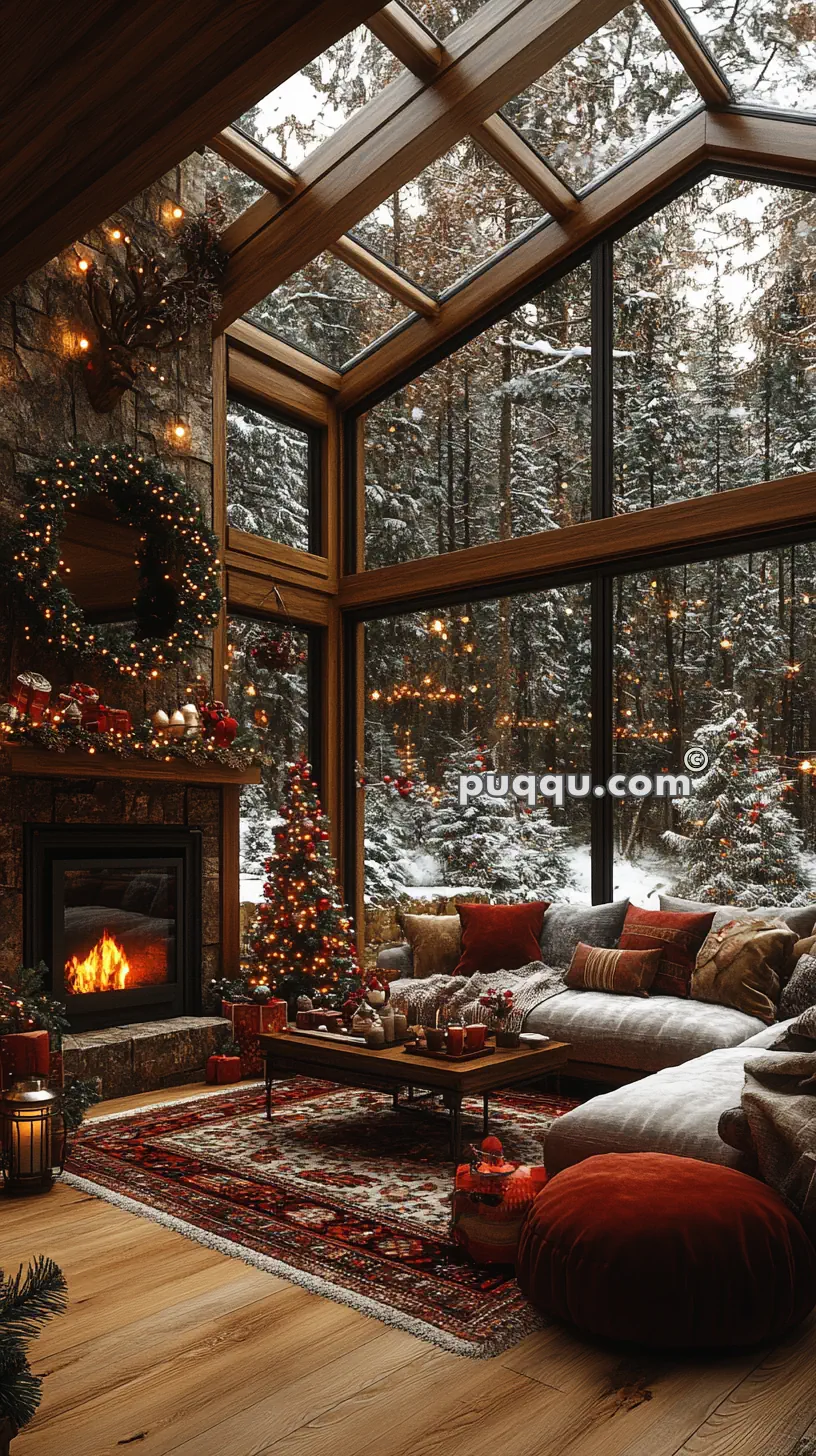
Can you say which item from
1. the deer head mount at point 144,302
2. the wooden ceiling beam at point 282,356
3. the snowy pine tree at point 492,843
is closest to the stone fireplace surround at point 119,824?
the snowy pine tree at point 492,843

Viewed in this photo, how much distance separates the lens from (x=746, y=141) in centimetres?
586

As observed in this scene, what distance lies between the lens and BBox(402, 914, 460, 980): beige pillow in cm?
623

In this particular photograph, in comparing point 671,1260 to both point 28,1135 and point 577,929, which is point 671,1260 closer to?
point 28,1135

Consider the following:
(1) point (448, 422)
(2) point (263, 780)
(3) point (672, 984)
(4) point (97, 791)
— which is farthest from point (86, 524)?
(3) point (672, 984)

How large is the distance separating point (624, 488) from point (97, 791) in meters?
3.44

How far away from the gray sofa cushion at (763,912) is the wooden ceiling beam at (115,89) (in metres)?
4.18

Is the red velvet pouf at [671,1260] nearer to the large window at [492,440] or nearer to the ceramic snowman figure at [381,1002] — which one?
the ceramic snowman figure at [381,1002]

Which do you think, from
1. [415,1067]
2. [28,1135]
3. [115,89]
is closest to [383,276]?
[115,89]

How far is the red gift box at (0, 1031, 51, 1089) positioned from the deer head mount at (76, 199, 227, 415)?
10.8ft

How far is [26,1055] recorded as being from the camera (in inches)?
165

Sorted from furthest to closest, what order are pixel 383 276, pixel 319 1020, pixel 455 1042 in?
pixel 383 276, pixel 319 1020, pixel 455 1042

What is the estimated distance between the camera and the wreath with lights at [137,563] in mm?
5156

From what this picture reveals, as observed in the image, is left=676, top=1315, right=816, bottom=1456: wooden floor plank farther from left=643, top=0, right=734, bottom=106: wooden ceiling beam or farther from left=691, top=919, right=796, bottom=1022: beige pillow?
left=643, top=0, right=734, bottom=106: wooden ceiling beam

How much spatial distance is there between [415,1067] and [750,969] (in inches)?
72.8
